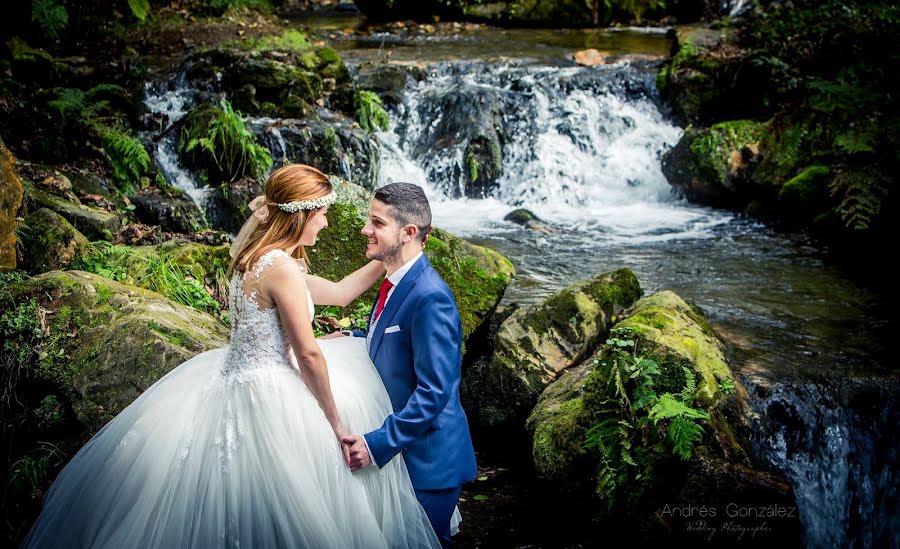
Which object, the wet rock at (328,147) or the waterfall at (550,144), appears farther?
the waterfall at (550,144)

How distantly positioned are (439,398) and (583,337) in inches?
130

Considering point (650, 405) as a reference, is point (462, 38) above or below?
above

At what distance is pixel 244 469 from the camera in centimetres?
288

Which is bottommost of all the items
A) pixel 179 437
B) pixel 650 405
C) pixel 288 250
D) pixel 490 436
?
pixel 490 436

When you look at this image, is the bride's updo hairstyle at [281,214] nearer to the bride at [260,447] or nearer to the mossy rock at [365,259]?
the bride at [260,447]

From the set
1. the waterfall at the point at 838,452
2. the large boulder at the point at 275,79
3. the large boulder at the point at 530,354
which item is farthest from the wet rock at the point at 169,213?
the waterfall at the point at 838,452

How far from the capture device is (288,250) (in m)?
3.14

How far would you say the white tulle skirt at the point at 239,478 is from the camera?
2811mm

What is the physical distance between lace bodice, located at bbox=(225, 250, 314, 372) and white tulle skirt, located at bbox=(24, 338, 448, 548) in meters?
0.05

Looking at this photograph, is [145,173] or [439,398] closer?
[439,398]

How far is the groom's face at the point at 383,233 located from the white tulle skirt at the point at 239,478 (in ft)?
1.66

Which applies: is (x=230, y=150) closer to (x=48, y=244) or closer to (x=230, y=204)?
(x=230, y=204)

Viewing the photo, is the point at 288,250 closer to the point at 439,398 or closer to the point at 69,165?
the point at 439,398

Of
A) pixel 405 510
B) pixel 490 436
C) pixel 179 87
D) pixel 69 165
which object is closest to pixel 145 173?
pixel 69 165
